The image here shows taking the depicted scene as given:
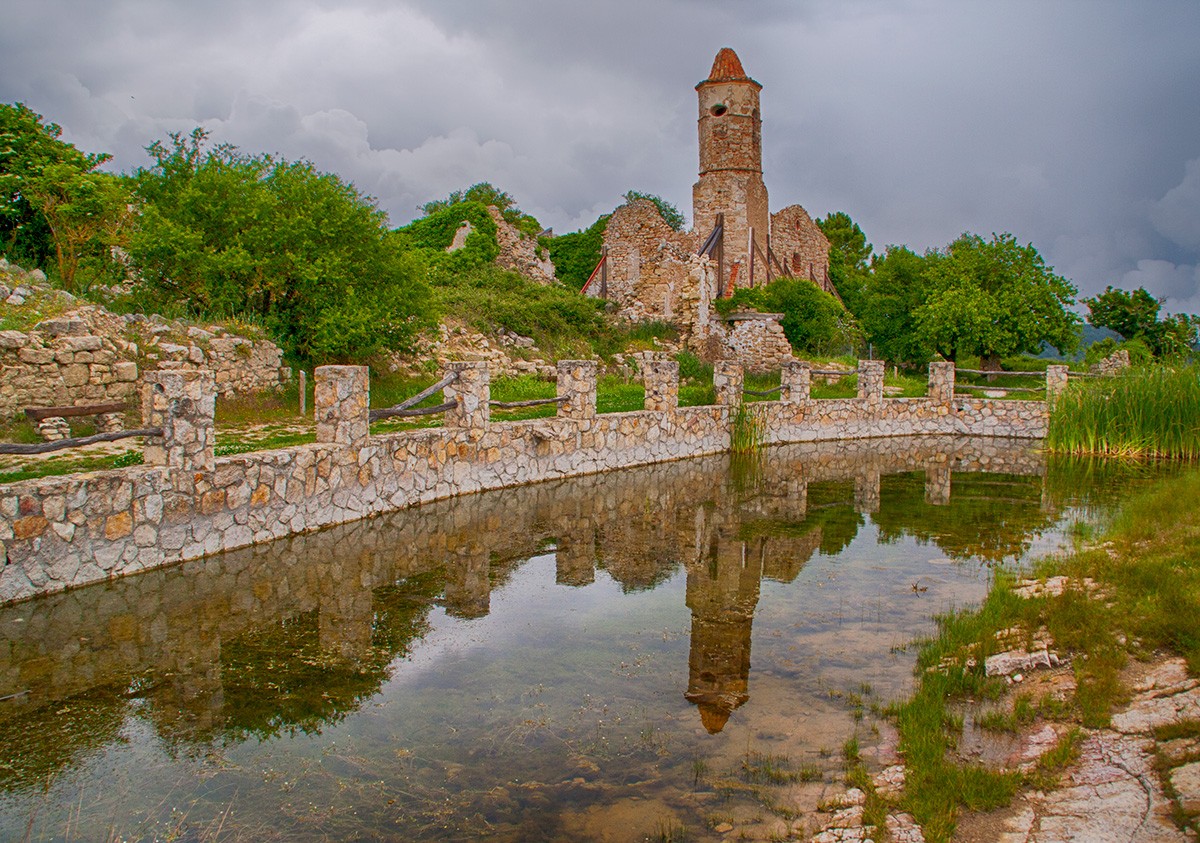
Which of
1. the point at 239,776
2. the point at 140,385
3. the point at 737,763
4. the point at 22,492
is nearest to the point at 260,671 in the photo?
the point at 239,776

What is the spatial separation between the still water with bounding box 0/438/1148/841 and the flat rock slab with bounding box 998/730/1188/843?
43.0 inches

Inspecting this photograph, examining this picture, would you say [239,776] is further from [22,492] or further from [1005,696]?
[1005,696]

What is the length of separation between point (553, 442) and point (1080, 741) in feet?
33.3

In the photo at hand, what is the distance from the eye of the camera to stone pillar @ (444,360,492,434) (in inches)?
490

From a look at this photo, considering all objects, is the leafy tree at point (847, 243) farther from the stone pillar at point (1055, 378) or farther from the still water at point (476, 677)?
the still water at point (476, 677)

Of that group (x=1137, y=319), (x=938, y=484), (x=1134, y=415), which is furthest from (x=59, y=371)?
(x=1137, y=319)

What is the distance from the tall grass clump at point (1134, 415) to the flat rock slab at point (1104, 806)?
15.7m

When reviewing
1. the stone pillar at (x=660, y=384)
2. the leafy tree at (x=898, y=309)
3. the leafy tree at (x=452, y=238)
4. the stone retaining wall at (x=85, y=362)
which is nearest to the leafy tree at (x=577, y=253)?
the leafy tree at (x=452, y=238)

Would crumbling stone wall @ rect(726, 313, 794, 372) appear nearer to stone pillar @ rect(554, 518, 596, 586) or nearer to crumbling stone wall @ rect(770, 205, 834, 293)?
crumbling stone wall @ rect(770, 205, 834, 293)

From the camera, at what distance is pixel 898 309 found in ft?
109

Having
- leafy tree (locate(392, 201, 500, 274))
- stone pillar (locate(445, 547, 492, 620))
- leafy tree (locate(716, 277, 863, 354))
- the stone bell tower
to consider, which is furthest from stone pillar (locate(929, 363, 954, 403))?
stone pillar (locate(445, 547, 492, 620))

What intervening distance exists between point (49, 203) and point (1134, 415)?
2179 cm

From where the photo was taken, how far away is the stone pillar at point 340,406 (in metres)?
10.6

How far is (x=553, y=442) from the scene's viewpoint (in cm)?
1430
